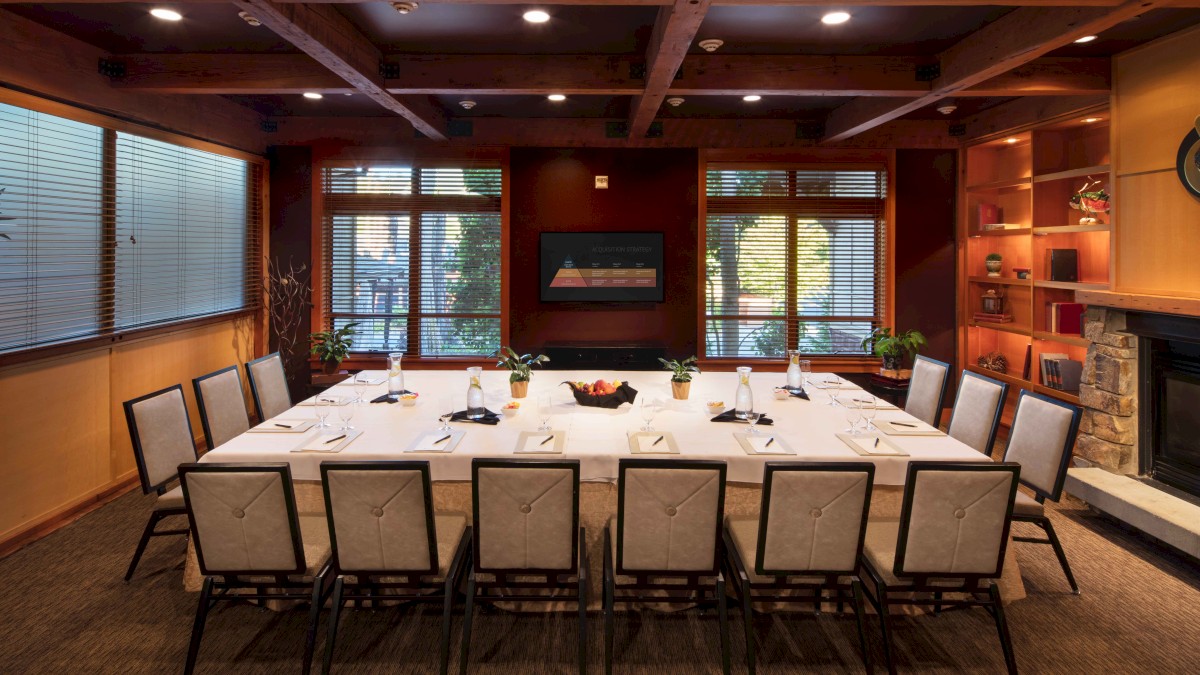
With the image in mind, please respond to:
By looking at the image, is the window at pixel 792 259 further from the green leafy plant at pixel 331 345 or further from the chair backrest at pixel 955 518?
the chair backrest at pixel 955 518

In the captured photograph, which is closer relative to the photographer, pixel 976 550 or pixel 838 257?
pixel 976 550

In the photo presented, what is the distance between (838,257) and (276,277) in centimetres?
547

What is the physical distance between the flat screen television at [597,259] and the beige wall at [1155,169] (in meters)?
3.50

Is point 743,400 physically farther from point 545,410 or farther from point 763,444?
point 545,410

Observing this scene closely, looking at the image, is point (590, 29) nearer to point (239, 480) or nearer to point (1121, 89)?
point (239, 480)

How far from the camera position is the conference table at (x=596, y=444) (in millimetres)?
2752

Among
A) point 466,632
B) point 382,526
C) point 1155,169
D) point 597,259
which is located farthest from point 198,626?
point 1155,169

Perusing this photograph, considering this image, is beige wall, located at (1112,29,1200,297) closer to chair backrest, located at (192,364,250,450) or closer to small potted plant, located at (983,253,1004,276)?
small potted plant, located at (983,253,1004,276)

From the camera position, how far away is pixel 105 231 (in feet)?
14.1

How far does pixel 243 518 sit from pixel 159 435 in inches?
47.1

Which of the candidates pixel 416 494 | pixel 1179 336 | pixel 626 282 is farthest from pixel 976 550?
pixel 626 282

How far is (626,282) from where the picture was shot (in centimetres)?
634

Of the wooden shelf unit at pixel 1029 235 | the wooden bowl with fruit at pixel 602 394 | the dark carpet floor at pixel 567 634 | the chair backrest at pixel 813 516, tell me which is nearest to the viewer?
the chair backrest at pixel 813 516

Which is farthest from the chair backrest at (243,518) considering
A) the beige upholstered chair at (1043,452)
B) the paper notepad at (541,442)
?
the beige upholstered chair at (1043,452)
